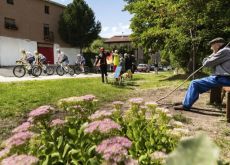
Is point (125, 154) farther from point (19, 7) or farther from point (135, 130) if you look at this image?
point (19, 7)

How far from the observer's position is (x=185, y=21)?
17531 millimetres

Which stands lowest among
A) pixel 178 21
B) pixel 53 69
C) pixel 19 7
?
pixel 53 69

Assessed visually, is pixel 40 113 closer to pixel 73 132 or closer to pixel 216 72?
pixel 73 132

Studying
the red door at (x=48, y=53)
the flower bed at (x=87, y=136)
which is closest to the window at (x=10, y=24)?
the red door at (x=48, y=53)

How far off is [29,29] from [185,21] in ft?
112

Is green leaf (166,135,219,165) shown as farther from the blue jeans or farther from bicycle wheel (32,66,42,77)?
bicycle wheel (32,66,42,77)

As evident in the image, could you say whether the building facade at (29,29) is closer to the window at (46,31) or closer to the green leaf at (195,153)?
the window at (46,31)

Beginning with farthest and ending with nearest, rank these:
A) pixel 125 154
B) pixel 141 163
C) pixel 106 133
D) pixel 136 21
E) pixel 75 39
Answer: pixel 75 39 → pixel 136 21 → pixel 141 163 → pixel 106 133 → pixel 125 154

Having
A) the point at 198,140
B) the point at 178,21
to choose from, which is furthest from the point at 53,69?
the point at 198,140

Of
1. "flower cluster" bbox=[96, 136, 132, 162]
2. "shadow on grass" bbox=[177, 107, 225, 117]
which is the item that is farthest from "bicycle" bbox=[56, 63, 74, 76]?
"flower cluster" bbox=[96, 136, 132, 162]

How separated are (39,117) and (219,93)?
7.64m

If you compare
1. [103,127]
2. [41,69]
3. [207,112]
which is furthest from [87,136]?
[41,69]

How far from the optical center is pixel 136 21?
27641mm

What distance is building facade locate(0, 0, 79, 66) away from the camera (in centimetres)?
4334
